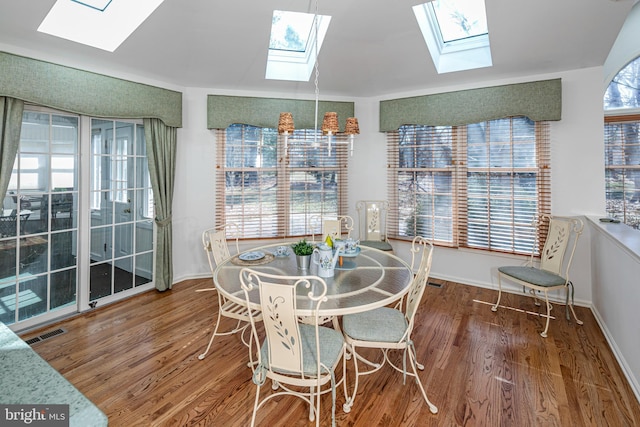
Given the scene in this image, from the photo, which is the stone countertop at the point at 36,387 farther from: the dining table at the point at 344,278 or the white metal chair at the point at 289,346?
the dining table at the point at 344,278

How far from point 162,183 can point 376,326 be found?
3.17 metres

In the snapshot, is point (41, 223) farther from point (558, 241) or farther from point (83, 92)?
point (558, 241)

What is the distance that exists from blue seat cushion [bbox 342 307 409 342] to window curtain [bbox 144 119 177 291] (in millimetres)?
2790

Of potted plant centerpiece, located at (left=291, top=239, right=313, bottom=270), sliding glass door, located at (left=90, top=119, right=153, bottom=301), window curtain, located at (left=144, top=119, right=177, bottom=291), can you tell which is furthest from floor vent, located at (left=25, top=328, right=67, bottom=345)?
potted plant centerpiece, located at (left=291, top=239, right=313, bottom=270)

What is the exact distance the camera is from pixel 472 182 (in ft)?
13.7

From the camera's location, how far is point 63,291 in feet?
10.9

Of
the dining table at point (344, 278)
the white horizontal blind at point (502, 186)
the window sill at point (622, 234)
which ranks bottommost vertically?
the dining table at point (344, 278)

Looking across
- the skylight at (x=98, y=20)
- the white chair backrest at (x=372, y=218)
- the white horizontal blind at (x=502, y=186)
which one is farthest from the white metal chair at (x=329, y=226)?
the skylight at (x=98, y=20)

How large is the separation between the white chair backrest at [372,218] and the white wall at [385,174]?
5.0 inches

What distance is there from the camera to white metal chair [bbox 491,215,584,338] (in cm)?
315

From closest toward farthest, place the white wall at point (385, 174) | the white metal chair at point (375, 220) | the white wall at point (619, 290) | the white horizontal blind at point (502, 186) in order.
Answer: the white wall at point (619, 290) → the white wall at point (385, 174) → the white horizontal blind at point (502, 186) → the white metal chair at point (375, 220)

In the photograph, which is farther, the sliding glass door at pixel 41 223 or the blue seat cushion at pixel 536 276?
the blue seat cushion at pixel 536 276

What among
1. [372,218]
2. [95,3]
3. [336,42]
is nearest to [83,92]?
[95,3]

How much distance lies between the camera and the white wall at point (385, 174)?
138 inches
